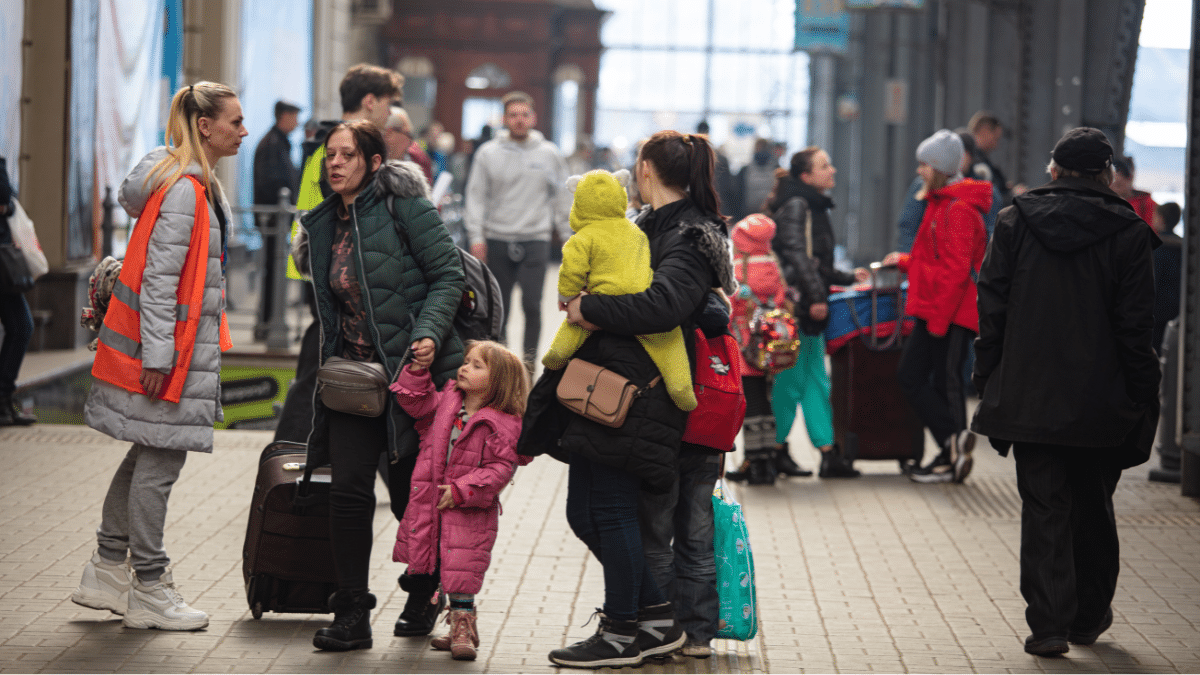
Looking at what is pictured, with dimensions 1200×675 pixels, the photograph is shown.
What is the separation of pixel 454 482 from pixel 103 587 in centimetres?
138

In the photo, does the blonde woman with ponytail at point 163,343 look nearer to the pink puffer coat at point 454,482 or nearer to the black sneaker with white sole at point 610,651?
the pink puffer coat at point 454,482

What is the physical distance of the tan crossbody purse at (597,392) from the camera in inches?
179

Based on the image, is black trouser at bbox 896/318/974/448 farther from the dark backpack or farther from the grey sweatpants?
the grey sweatpants

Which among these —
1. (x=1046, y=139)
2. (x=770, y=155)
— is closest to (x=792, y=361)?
(x=1046, y=139)

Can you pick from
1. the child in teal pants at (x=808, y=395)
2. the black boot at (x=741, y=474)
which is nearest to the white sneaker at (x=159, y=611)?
the black boot at (x=741, y=474)

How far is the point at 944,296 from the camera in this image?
8078 millimetres

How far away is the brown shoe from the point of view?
4.82 meters

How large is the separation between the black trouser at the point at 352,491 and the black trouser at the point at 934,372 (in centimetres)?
415

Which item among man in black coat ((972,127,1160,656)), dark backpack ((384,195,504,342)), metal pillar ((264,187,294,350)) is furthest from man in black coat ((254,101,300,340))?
man in black coat ((972,127,1160,656))

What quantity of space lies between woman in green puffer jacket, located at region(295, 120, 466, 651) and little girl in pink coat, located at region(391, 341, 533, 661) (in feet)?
0.31

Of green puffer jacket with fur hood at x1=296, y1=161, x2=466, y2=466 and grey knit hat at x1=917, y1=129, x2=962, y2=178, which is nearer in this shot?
green puffer jacket with fur hood at x1=296, y1=161, x2=466, y2=466

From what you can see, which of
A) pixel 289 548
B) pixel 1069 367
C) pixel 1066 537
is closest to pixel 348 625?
pixel 289 548

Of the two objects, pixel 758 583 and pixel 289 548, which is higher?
pixel 289 548

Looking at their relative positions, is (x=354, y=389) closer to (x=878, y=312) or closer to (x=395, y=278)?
(x=395, y=278)
